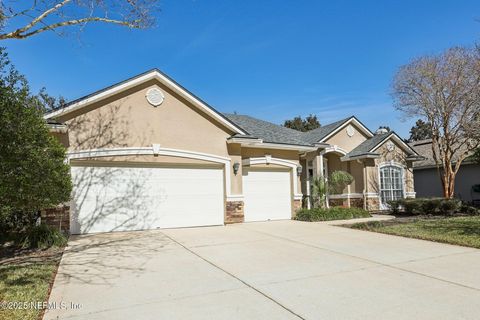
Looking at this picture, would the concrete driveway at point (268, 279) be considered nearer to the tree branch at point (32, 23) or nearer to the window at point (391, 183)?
the tree branch at point (32, 23)

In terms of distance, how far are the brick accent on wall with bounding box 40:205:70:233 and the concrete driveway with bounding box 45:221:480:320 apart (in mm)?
1395

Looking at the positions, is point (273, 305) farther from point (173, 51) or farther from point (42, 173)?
point (173, 51)

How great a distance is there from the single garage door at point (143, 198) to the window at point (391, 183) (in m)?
10.6

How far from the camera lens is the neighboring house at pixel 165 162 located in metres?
11.7

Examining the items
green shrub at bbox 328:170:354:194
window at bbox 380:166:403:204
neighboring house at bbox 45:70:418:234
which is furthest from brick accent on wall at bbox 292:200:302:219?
window at bbox 380:166:403:204

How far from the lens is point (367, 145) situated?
20.0 meters

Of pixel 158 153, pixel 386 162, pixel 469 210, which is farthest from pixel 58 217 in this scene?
pixel 469 210

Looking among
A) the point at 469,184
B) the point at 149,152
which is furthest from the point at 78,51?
the point at 469,184

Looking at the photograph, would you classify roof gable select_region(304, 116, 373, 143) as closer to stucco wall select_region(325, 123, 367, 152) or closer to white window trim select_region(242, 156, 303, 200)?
stucco wall select_region(325, 123, 367, 152)

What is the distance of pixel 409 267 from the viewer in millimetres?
6684

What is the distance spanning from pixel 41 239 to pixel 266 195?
8.83m

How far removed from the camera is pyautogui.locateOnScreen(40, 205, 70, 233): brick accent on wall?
10.9m

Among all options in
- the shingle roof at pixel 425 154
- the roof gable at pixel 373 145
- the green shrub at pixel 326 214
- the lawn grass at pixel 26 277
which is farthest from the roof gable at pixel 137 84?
the shingle roof at pixel 425 154

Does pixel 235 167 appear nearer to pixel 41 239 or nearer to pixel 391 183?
pixel 41 239
